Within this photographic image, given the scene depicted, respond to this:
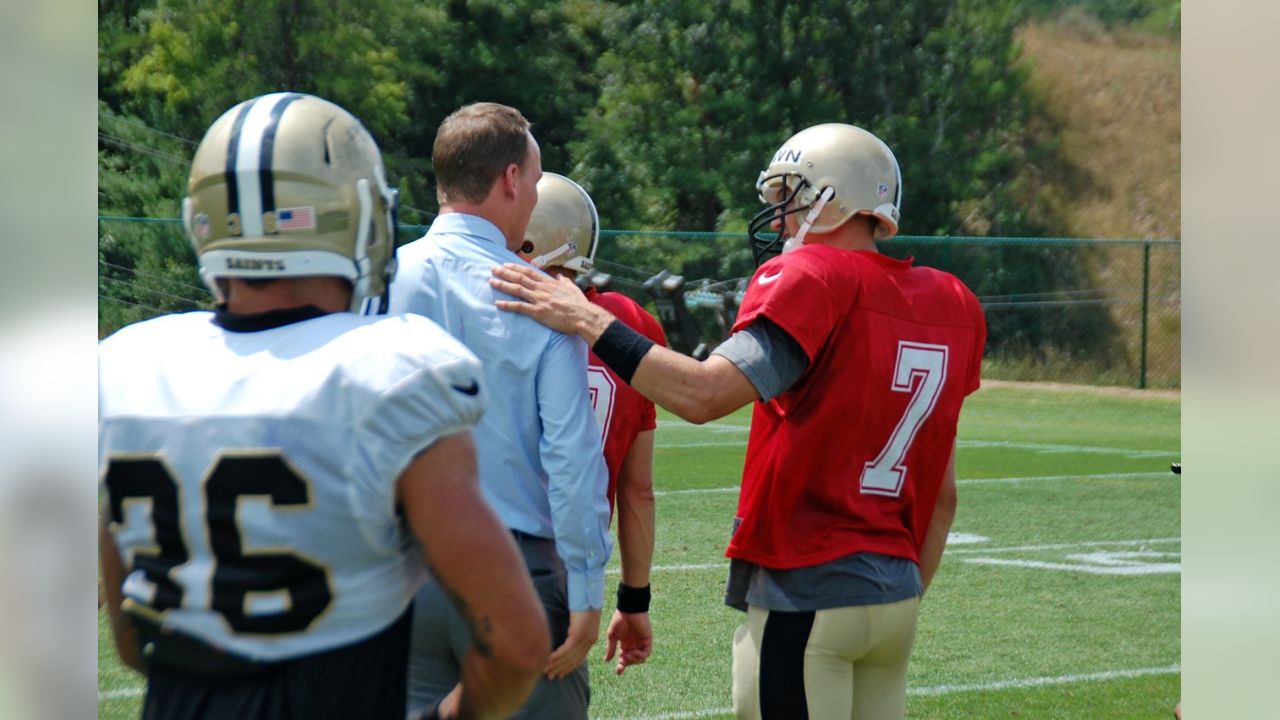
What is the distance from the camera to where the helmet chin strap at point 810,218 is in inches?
123

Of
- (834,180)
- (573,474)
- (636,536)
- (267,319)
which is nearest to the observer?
(267,319)

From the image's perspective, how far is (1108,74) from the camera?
106 ft

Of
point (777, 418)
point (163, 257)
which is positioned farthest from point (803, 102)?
point (777, 418)

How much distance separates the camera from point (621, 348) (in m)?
2.86

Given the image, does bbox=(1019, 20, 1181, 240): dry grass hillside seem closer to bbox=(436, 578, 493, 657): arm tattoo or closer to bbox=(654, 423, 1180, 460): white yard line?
bbox=(654, 423, 1180, 460): white yard line

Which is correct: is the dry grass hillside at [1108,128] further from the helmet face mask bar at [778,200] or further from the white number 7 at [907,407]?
the white number 7 at [907,407]

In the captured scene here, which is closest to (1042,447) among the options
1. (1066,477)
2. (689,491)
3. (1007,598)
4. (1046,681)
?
(1066,477)

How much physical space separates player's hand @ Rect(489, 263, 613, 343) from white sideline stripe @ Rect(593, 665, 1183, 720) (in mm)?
2753

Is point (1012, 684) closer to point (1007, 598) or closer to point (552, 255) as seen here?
point (1007, 598)

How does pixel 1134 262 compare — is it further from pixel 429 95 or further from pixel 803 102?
pixel 429 95

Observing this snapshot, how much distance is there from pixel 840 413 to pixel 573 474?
0.58m

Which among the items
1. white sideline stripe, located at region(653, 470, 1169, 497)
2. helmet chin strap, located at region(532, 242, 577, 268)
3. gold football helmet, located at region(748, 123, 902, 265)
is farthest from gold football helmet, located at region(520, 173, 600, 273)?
white sideline stripe, located at region(653, 470, 1169, 497)

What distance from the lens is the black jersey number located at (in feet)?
5.53

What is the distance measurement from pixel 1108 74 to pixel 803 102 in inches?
328
